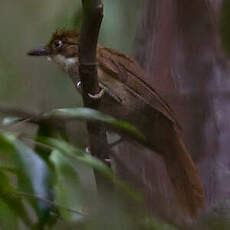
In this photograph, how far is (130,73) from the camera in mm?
3393

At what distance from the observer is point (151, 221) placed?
1.80 meters

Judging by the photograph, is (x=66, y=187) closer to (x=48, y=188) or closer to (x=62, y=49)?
(x=48, y=188)

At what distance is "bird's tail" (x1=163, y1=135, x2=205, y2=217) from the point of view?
3.05 metres

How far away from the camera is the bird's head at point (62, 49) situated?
3357 millimetres

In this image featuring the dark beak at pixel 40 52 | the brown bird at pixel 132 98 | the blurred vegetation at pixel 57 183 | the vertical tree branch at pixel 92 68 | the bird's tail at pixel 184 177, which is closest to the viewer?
the blurred vegetation at pixel 57 183

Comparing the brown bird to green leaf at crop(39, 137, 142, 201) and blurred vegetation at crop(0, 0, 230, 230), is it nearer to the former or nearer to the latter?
blurred vegetation at crop(0, 0, 230, 230)

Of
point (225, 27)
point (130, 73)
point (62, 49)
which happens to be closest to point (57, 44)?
point (62, 49)

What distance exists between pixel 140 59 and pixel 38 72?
0.51 m

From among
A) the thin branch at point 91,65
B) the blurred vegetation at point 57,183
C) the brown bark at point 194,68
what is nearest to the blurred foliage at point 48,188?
the blurred vegetation at point 57,183

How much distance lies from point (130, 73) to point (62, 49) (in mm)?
337

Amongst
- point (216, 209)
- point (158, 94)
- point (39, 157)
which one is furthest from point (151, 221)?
point (158, 94)

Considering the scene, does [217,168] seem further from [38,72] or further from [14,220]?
[14,220]

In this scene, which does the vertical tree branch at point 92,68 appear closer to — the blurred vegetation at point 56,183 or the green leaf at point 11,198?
the blurred vegetation at point 56,183

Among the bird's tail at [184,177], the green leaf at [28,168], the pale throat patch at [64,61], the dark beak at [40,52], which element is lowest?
the bird's tail at [184,177]
